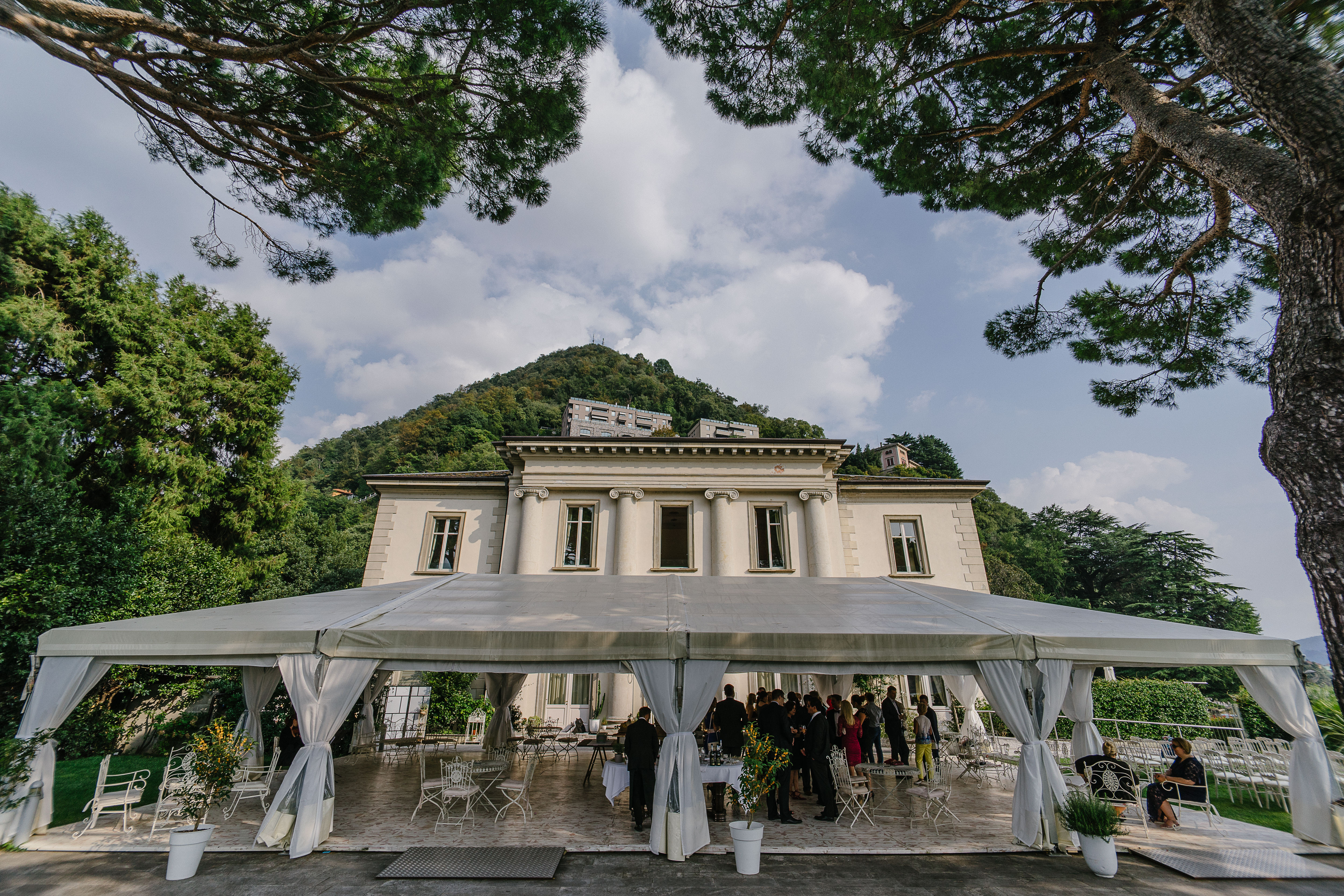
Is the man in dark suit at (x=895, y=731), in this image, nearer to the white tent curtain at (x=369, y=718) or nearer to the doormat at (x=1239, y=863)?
the doormat at (x=1239, y=863)

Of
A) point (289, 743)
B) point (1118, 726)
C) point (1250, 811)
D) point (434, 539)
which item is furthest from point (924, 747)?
point (434, 539)

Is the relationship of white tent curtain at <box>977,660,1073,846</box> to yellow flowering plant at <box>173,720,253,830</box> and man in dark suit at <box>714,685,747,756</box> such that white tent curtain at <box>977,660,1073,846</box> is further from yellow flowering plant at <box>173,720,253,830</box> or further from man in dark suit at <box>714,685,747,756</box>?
yellow flowering plant at <box>173,720,253,830</box>

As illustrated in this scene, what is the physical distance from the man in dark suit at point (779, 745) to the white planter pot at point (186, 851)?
606 centimetres

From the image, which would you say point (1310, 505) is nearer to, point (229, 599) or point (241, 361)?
point (229, 599)

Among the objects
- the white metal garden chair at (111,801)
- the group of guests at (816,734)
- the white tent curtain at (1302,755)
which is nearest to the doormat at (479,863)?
the group of guests at (816,734)

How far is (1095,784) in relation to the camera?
290 inches

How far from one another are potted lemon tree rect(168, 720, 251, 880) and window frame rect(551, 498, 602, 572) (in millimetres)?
9323

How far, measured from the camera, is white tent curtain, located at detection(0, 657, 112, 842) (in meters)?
6.45

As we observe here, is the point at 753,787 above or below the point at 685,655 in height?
below

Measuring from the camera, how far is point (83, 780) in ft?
30.6

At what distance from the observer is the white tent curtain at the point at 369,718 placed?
40.4 ft

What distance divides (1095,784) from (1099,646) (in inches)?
91.9

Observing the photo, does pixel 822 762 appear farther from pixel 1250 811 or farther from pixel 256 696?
pixel 256 696

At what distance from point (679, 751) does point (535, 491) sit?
10769 millimetres
